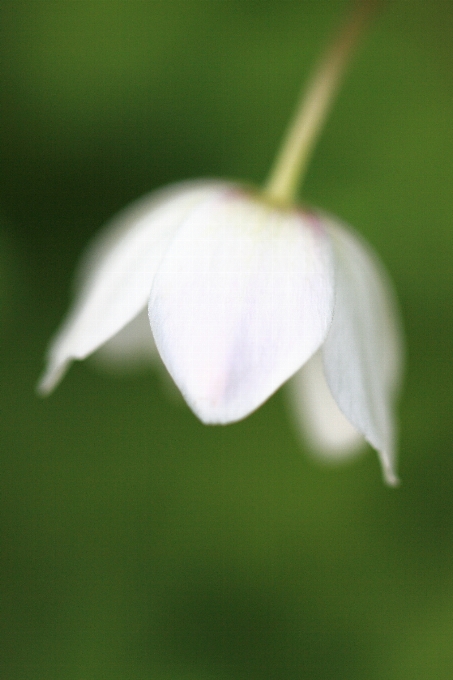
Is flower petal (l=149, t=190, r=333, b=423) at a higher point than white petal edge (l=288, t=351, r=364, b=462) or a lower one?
higher

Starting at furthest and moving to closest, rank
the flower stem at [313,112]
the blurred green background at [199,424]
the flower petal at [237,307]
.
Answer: the blurred green background at [199,424] < the flower stem at [313,112] < the flower petal at [237,307]

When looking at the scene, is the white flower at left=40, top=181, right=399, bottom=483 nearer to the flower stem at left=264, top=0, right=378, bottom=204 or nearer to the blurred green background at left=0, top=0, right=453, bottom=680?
the flower stem at left=264, top=0, right=378, bottom=204

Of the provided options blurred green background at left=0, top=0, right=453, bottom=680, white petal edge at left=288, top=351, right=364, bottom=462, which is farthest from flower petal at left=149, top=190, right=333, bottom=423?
blurred green background at left=0, top=0, right=453, bottom=680

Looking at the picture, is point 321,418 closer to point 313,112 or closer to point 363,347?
point 363,347

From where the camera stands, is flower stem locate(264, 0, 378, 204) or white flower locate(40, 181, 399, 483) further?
flower stem locate(264, 0, 378, 204)

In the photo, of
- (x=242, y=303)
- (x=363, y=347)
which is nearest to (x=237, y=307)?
(x=242, y=303)

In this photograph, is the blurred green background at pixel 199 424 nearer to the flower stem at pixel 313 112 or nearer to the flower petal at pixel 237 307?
the flower stem at pixel 313 112

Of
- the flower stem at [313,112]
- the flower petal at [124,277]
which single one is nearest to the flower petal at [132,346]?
the flower petal at [124,277]

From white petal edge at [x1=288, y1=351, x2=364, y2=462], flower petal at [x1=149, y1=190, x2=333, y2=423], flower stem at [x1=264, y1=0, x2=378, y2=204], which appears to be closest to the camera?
flower petal at [x1=149, y1=190, x2=333, y2=423]
